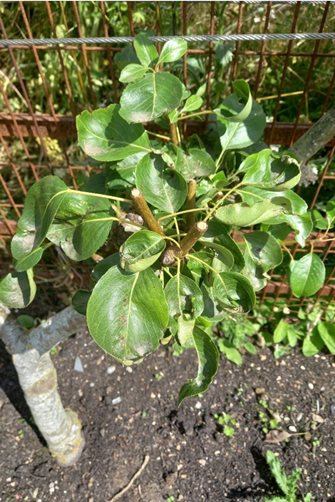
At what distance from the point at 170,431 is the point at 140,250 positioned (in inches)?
33.7

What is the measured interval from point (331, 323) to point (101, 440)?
2.63 feet

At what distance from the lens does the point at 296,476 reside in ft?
4.27

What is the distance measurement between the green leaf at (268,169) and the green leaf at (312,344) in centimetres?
84

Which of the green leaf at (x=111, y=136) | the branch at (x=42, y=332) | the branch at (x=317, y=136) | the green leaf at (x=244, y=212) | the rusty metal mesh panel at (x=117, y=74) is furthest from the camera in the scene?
the rusty metal mesh panel at (x=117, y=74)

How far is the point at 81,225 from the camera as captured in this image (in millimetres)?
785

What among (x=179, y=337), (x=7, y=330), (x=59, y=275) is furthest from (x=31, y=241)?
(x=59, y=275)

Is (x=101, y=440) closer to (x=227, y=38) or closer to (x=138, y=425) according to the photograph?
(x=138, y=425)

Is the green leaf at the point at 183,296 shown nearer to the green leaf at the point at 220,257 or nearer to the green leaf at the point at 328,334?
the green leaf at the point at 220,257

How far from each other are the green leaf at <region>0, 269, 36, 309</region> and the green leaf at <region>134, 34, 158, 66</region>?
1.44ft

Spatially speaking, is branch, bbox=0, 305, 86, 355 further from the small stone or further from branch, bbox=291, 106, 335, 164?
branch, bbox=291, 106, 335, 164

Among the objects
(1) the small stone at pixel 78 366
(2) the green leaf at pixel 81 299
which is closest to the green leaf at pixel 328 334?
(1) the small stone at pixel 78 366

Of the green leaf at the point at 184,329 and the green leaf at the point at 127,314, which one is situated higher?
the green leaf at the point at 127,314

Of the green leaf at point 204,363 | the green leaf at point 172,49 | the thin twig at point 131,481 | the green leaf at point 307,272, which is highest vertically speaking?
the green leaf at point 172,49

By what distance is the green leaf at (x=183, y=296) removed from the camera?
80 cm
